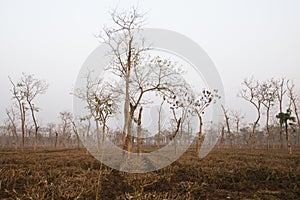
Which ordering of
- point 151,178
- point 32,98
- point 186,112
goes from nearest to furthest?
1. point 151,178
2. point 186,112
3. point 32,98

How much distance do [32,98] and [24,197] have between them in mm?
22212

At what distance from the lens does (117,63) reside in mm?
13633

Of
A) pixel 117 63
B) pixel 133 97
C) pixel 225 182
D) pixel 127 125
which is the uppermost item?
pixel 117 63

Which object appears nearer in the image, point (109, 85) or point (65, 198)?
point (65, 198)

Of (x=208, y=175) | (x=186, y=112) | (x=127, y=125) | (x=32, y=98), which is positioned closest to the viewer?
(x=208, y=175)

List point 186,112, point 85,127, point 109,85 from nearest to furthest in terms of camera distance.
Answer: point 109,85, point 186,112, point 85,127

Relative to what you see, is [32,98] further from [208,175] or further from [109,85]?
[208,175]

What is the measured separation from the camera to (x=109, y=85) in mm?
13570

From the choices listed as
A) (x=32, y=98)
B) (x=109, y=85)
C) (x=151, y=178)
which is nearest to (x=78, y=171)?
(x=151, y=178)

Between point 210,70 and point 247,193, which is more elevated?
point 210,70

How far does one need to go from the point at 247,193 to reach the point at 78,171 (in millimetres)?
6404

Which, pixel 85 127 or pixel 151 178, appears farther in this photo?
pixel 85 127

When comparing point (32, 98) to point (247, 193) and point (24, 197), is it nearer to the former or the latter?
point (24, 197)

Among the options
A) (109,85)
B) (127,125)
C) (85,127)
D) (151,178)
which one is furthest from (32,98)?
(151,178)
